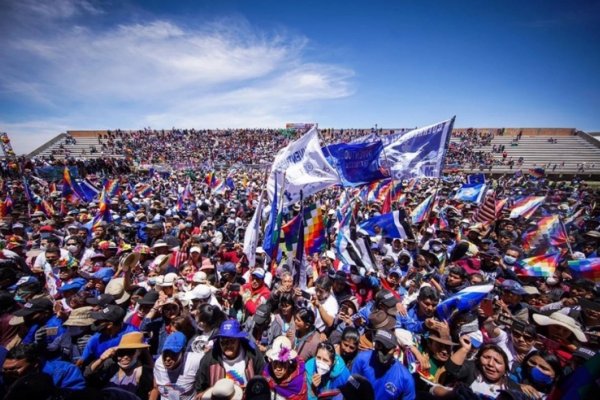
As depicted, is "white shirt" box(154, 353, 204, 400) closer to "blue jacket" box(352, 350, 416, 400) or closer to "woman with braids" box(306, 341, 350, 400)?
"woman with braids" box(306, 341, 350, 400)

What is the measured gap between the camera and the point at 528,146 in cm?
4462

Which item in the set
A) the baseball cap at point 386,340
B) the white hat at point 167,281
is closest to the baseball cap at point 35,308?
the white hat at point 167,281

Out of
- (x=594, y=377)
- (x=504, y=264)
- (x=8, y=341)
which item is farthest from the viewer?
(x=504, y=264)

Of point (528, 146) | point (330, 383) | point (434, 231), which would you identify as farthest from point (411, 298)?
point (528, 146)

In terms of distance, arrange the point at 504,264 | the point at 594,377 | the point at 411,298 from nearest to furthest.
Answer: the point at 594,377
the point at 411,298
the point at 504,264

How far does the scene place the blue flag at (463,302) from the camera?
3344 millimetres

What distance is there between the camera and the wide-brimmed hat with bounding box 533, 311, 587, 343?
2.93 metres

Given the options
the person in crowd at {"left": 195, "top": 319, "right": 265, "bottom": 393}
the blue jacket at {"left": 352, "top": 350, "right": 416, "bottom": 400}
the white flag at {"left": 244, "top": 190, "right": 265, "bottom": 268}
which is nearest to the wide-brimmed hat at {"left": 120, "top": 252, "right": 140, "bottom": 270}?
the white flag at {"left": 244, "top": 190, "right": 265, "bottom": 268}

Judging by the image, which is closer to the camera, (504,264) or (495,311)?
(495,311)

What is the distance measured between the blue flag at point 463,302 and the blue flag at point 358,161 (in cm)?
366

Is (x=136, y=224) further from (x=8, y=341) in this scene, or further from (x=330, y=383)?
(x=330, y=383)

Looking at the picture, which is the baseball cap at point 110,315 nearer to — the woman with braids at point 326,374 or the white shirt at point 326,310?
the woman with braids at point 326,374

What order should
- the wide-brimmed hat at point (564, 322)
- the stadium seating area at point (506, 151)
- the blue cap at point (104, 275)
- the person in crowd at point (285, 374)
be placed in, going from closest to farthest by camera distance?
the person in crowd at point (285, 374) → the wide-brimmed hat at point (564, 322) → the blue cap at point (104, 275) → the stadium seating area at point (506, 151)

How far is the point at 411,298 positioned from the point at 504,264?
297cm
